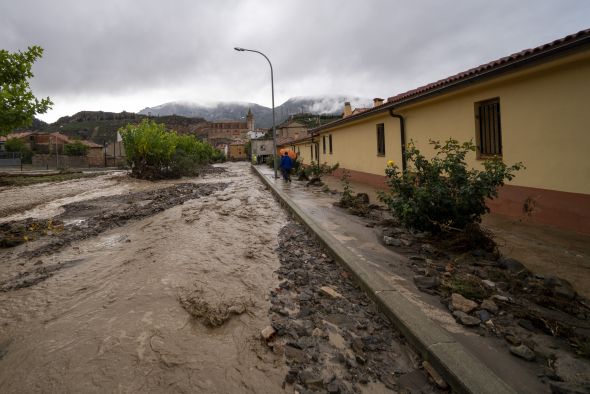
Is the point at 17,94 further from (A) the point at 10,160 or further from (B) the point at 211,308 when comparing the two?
(A) the point at 10,160

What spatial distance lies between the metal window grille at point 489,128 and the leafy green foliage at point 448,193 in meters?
2.89

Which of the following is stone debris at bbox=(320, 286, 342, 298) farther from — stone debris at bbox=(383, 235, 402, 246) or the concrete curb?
stone debris at bbox=(383, 235, 402, 246)

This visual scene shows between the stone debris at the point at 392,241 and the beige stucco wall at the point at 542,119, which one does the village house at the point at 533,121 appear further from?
the stone debris at the point at 392,241

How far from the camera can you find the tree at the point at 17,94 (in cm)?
695

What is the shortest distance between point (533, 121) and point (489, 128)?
4.83 feet

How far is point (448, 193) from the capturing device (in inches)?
206

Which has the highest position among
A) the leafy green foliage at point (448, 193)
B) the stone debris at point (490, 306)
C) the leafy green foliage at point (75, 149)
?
the leafy green foliage at point (75, 149)

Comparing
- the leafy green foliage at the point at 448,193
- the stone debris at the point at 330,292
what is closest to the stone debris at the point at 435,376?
the stone debris at the point at 330,292

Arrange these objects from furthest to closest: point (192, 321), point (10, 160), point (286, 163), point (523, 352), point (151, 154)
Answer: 1. point (10, 160)
2. point (151, 154)
3. point (286, 163)
4. point (192, 321)
5. point (523, 352)

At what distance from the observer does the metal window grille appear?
7793 millimetres

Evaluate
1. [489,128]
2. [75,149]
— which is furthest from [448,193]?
[75,149]

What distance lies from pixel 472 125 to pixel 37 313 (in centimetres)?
922

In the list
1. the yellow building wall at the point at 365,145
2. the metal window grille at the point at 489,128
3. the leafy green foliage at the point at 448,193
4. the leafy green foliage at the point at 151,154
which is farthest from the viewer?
the leafy green foliage at the point at 151,154

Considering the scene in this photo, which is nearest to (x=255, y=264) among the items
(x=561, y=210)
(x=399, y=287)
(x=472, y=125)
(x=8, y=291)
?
(x=399, y=287)
